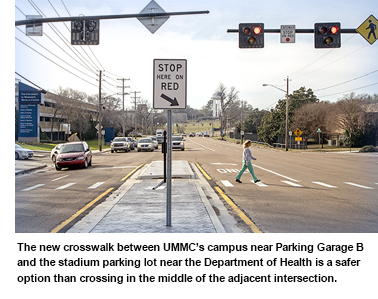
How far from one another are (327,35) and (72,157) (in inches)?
611

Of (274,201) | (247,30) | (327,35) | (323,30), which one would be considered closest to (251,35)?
(247,30)

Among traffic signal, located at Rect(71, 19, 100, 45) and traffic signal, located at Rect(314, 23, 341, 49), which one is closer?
traffic signal, located at Rect(71, 19, 100, 45)

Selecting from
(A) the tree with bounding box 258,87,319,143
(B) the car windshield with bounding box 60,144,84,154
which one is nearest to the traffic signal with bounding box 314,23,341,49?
(B) the car windshield with bounding box 60,144,84,154

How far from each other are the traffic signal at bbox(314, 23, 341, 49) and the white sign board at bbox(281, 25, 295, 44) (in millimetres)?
910

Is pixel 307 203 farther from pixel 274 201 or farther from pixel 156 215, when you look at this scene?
pixel 156 215

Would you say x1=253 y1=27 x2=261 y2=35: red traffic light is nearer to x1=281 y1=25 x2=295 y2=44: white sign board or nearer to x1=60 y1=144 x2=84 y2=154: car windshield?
x1=281 y1=25 x2=295 y2=44: white sign board

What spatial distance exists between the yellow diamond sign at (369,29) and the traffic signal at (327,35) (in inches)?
31.4

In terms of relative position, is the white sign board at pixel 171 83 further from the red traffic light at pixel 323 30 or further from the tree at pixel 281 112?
the tree at pixel 281 112

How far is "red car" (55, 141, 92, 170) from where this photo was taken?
23.2 m
